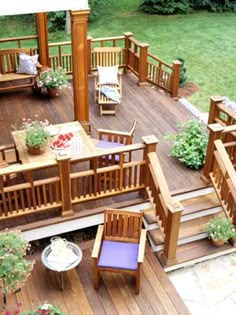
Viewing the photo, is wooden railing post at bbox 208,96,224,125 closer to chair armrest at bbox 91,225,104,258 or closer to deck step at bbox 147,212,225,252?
deck step at bbox 147,212,225,252

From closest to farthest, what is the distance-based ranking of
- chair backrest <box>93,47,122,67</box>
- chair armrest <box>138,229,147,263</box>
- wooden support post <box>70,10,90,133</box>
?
chair armrest <box>138,229,147,263</box> < wooden support post <box>70,10,90,133</box> < chair backrest <box>93,47,122,67</box>

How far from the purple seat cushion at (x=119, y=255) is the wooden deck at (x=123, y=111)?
1986 mm

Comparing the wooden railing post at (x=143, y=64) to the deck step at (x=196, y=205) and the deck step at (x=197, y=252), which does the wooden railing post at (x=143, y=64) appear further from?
the deck step at (x=197, y=252)

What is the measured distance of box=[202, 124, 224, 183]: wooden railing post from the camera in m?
6.20

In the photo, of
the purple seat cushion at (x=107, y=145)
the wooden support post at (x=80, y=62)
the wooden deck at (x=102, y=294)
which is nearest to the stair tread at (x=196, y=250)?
the wooden deck at (x=102, y=294)

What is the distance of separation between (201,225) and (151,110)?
3165 millimetres

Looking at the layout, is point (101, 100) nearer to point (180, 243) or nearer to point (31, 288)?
point (180, 243)

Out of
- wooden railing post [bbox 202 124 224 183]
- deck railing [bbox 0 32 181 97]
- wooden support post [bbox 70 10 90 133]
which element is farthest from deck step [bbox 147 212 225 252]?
deck railing [bbox 0 32 181 97]

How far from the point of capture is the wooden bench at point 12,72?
898 centimetres

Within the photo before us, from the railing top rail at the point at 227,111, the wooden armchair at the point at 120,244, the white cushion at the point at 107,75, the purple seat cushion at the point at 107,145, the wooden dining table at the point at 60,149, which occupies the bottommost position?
the wooden armchair at the point at 120,244

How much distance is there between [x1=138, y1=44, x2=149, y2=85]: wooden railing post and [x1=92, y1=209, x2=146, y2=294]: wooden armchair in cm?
476

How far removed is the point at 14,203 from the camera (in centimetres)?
612

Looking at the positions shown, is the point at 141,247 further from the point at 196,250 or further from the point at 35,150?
the point at 35,150

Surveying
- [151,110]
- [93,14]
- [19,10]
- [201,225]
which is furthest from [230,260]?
[93,14]
